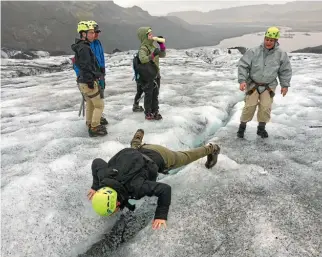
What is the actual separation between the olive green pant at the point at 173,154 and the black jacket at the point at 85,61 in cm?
214

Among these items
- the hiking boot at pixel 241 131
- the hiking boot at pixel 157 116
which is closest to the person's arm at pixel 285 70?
the hiking boot at pixel 241 131

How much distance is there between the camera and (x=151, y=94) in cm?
795

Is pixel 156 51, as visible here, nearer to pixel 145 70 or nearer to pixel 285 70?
pixel 145 70

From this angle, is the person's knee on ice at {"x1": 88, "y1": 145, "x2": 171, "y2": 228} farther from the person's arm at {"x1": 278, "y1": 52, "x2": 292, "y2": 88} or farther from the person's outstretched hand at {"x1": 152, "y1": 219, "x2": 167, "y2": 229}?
the person's arm at {"x1": 278, "y1": 52, "x2": 292, "y2": 88}

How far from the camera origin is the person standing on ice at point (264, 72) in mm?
6250

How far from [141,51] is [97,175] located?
3.89 metres

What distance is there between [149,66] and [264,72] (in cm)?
285

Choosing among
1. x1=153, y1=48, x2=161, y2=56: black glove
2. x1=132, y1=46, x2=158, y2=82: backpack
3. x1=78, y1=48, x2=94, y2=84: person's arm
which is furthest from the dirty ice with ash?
x1=153, y1=48, x2=161, y2=56: black glove

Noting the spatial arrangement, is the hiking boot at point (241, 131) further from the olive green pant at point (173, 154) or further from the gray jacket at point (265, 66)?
the olive green pant at point (173, 154)

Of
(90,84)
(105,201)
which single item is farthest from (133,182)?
(90,84)

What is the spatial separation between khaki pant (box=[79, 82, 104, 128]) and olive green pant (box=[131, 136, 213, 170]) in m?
2.11

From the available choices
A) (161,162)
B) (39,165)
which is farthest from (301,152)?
(39,165)

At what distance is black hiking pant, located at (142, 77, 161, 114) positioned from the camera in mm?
7840

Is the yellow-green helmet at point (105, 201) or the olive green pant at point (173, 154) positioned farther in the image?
the olive green pant at point (173, 154)
